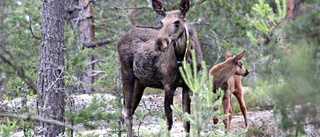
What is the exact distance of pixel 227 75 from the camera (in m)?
11.1

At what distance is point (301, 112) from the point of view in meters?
4.90

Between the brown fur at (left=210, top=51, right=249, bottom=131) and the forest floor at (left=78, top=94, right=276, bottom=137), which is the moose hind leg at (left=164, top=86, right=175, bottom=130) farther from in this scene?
the brown fur at (left=210, top=51, right=249, bottom=131)

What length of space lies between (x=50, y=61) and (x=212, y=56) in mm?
6523

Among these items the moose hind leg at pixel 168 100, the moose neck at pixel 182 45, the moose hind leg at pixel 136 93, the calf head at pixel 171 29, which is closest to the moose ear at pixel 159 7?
the calf head at pixel 171 29

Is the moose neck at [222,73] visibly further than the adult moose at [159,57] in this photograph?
Yes

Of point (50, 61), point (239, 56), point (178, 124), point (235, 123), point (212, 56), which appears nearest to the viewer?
point (50, 61)

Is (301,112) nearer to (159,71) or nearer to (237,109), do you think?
(159,71)

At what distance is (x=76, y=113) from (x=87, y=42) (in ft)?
19.0

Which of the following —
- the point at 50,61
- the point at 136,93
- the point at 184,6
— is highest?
the point at 184,6

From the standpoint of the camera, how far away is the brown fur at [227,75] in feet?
35.8

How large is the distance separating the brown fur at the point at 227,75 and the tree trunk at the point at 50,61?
319cm

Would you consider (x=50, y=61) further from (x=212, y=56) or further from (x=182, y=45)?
(x=212, y=56)

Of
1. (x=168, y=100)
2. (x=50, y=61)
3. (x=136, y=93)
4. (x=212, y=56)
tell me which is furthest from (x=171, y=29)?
(x=212, y=56)

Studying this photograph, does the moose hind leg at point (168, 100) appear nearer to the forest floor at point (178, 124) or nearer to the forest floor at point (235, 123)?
the forest floor at point (178, 124)
